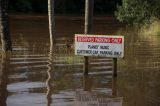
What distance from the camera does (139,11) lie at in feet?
100

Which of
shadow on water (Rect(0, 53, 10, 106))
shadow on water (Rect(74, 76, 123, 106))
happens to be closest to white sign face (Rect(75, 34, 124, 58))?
shadow on water (Rect(74, 76, 123, 106))

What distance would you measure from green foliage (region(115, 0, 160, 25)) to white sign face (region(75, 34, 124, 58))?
56.4 ft

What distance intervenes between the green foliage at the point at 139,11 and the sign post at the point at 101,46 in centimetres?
1720

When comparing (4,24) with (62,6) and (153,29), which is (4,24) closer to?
(153,29)

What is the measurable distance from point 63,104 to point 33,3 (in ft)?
195

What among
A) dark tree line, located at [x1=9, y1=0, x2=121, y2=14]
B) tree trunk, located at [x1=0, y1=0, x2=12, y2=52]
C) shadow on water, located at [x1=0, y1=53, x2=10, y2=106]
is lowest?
shadow on water, located at [x1=0, y1=53, x2=10, y2=106]

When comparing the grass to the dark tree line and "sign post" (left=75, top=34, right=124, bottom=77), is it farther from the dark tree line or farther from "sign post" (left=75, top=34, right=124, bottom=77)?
the dark tree line

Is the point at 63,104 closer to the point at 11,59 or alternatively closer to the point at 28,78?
the point at 28,78

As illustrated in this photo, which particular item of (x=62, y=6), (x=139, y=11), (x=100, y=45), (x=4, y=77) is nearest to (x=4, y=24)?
(x=4, y=77)

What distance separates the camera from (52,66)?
1526cm

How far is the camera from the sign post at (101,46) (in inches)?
512

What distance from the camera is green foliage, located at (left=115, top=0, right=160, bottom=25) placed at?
3011 cm

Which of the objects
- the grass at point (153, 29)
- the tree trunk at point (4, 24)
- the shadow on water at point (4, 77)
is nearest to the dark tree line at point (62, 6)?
the grass at point (153, 29)

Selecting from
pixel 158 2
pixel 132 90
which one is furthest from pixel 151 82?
pixel 158 2
